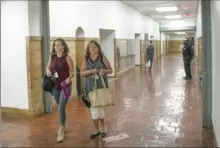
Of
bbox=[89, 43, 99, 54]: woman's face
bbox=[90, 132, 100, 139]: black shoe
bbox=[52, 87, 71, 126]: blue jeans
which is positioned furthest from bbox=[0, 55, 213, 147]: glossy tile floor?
bbox=[89, 43, 99, 54]: woman's face

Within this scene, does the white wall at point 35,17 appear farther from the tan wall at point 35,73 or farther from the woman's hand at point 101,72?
the woman's hand at point 101,72

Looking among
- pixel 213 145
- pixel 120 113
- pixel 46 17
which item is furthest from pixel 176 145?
pixel 46 17

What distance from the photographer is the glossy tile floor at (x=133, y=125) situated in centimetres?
387

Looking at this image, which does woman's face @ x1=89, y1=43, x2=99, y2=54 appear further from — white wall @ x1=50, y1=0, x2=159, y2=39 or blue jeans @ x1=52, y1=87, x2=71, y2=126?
white wall @ x1=50, y1=0, x2=159, y2=39

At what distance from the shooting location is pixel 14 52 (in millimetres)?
5512

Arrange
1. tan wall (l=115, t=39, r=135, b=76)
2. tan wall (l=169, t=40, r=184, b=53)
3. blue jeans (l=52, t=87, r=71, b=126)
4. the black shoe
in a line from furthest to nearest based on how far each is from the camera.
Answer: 1. tan wall (l=169, t=40, r=184, b=53)
2. tan wall (l=115, t=39, r=135, b=76)
3. the black shoe
4. blue jeans (l=52, t=87, r=71, b=126)

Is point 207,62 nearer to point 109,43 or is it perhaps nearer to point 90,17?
point 90,17

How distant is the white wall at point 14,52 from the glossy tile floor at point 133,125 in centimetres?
51

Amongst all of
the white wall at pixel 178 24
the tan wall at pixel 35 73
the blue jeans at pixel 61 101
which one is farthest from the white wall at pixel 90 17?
the white wall at pixel 178 24

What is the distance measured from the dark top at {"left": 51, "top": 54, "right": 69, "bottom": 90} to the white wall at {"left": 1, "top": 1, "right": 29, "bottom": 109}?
1.79 m

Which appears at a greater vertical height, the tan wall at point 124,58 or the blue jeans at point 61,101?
the tan wall at point 124,58

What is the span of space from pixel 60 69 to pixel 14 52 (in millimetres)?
2101

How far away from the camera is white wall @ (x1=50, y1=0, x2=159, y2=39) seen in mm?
6488

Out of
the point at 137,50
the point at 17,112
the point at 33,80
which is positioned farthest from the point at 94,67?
the point at 137,50
